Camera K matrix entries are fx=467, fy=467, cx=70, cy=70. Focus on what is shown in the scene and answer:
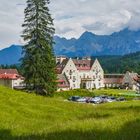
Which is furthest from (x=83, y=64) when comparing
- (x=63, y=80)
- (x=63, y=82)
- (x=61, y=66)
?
(x=63, y=82)

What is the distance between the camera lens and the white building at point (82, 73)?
16350 cm

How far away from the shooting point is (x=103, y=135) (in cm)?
1235

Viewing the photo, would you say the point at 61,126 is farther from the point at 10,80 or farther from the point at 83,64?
the point at 83,64

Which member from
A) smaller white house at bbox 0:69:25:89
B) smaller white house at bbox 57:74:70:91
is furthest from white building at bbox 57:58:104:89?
smaller white house at bbox 0:69:25:89

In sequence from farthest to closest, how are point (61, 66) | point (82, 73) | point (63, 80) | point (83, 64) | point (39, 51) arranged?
point (83, 64)
point (82, 73)
point (61, 66)
point (63, 80)
point (39, 51)

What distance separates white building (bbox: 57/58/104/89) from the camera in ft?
536

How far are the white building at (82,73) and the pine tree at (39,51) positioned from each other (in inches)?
3209

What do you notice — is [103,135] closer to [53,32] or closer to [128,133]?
[128,133]

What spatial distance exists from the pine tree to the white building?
81.5 m

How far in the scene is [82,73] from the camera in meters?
176

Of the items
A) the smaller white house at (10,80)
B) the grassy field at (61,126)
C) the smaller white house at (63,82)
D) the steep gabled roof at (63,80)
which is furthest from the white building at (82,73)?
the grassy field at (61,126)

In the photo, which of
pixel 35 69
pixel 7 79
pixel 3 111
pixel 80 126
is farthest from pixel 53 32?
pixel 7 79

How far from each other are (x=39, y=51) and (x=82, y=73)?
101m

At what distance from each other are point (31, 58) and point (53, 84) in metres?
5.66
